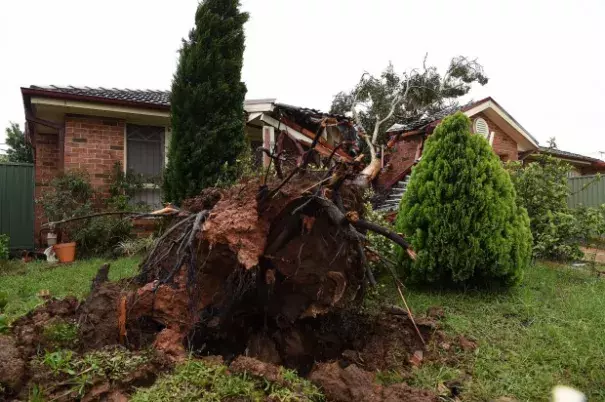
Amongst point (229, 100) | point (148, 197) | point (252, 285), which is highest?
point (229, 100)

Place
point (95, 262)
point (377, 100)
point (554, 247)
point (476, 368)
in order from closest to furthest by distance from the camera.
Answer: point (476, 368) < point (554, 247) < point (95, 262) < point (377, 100)

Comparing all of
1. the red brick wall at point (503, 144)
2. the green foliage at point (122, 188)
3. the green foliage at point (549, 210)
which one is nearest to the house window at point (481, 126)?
the red brick wall at point (503, 144)

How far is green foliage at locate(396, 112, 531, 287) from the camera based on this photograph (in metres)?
4.45

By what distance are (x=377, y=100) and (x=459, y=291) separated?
1843 cm

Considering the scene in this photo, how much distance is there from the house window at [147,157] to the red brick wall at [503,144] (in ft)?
35.7

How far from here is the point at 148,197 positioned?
31.8ft

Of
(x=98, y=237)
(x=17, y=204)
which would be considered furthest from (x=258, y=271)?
(x=17, y=204)

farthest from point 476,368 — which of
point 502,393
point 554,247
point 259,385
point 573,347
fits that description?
point 554,247

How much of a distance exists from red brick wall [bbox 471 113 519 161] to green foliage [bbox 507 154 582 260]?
8.10 m

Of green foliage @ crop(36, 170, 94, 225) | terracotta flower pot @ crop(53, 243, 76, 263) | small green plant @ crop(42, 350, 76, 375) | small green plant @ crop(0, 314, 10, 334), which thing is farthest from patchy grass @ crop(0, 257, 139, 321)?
small green plant @ crop(42, 350, 76, 375)

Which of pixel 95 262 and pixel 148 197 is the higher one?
pixel 148 197

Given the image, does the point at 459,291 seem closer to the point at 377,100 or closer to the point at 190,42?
the point at 190,42

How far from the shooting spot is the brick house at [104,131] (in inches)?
340

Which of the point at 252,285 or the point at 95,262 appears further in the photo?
the point at 95,262
